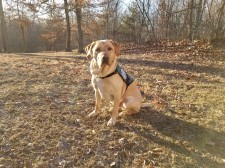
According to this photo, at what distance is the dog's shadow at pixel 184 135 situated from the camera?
3.73 meters

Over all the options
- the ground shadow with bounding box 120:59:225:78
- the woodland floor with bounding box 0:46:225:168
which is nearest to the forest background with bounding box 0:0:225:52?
the ground shadow with bounding box 120:59:225:78

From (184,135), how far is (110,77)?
152 cm

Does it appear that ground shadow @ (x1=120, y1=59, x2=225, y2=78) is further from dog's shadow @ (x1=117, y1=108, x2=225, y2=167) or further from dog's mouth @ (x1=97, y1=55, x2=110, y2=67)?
dog's mouth @ (x1=97, y1=55, x2=110, y2=67)

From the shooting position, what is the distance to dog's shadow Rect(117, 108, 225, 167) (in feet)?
12.2

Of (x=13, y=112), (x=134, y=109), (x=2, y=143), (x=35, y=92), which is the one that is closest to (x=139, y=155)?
(x=134, y=109)

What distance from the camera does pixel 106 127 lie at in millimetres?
4449

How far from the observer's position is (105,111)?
5070 millimetres

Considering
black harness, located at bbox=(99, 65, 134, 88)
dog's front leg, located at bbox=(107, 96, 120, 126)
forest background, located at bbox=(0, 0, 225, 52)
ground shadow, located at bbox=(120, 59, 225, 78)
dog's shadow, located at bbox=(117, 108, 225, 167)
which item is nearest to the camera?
dog's shadow, located at bbox=(117, 108, 225, 167)

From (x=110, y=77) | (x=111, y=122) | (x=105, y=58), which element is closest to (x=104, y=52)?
(x=105, y=58)

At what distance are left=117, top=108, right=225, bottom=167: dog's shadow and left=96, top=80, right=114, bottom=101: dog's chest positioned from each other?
56 cm

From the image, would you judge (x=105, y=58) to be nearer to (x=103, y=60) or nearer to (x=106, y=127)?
A: (x=103, y=60)

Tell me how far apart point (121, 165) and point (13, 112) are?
104 inches

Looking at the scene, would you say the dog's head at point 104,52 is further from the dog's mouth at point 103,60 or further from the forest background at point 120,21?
the forest background at point 120,21

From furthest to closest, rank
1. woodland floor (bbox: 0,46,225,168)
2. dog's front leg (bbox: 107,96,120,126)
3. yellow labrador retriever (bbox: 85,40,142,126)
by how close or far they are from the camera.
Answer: dog's front leg (bbox: 107,96,120,126) → yellow labrador retriever (bbox: 85,40,142,126) → woodland floor (bbox: 0,46,225,168)
